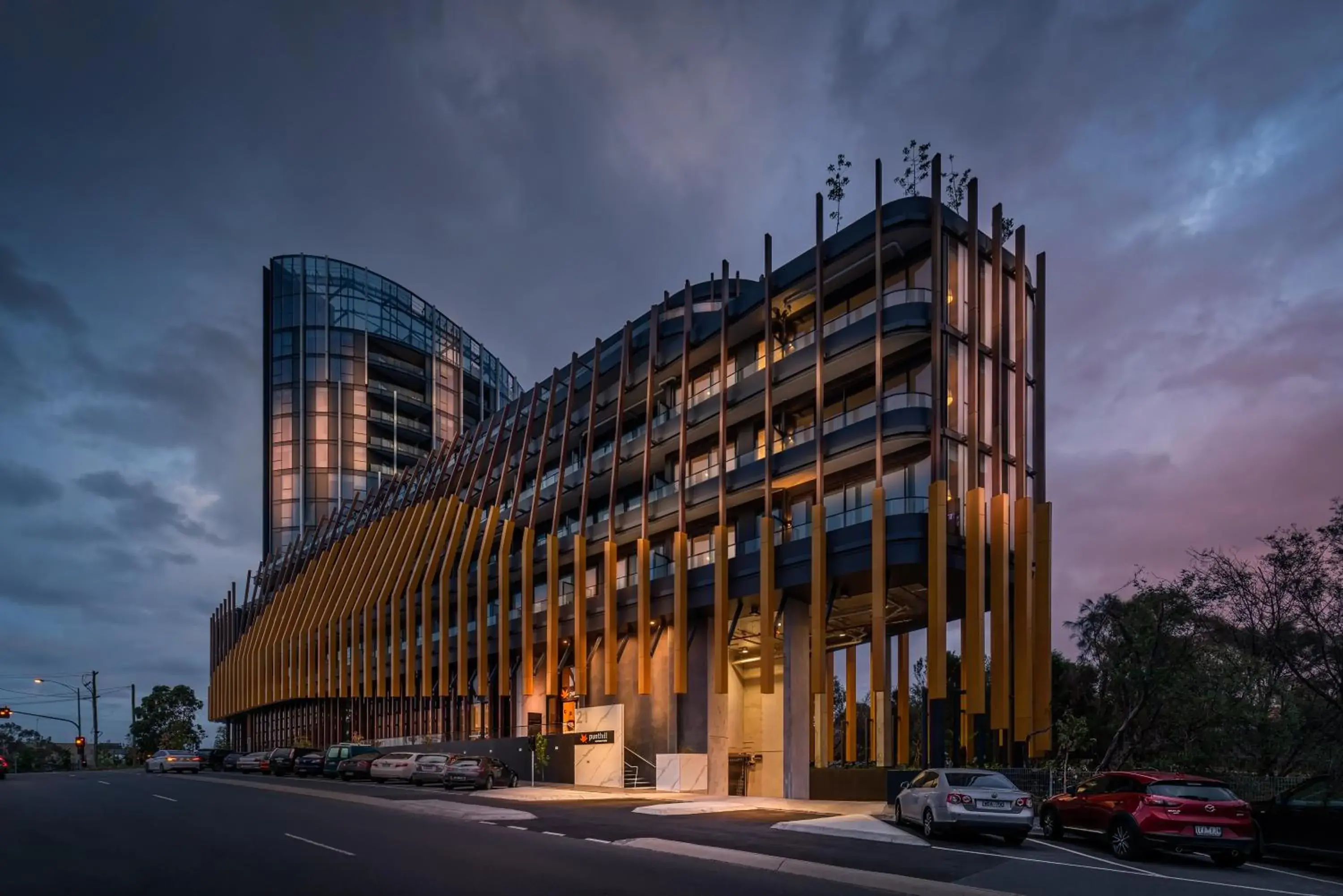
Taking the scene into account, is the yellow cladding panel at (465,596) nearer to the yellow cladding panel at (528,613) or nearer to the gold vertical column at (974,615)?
the yellow cladding panel at (528,613)

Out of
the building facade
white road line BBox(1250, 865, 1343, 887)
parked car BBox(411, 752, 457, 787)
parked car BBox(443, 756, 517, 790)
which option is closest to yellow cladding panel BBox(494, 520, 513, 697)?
the building facade

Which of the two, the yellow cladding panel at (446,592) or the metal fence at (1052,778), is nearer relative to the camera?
the metal fence at (1052,778)

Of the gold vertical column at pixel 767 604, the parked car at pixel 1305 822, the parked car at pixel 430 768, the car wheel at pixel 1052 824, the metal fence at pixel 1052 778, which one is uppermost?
the gold vertical column at pixel 767 604

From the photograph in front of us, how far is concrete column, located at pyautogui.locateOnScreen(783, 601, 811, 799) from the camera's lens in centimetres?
3612

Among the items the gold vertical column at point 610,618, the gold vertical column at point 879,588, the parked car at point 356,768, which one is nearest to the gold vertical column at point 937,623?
the gold vertical column at point 879,588

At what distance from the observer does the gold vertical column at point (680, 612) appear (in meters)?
41.5

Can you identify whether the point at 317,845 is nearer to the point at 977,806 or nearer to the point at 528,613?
the point at 977,806

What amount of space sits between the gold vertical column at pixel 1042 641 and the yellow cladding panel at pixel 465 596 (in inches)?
1288

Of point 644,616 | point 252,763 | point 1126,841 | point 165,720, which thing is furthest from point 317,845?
point 165,720

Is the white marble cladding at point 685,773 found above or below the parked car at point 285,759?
above

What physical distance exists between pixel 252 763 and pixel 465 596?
1471 cm

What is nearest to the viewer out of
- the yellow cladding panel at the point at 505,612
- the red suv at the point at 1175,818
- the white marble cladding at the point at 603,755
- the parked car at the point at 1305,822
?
the parked car at the point at 1305,822

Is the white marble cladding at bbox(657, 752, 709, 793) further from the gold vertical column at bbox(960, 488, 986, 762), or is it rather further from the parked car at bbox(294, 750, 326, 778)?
the parked car at bbox(294, 750, 326, 778)

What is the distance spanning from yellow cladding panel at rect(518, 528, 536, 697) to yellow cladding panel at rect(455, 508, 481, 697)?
494 centimetres
